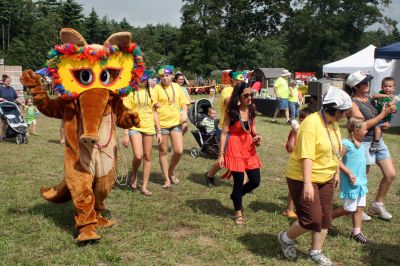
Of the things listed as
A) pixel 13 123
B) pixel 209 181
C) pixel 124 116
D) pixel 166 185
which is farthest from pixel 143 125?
pixel 13 123

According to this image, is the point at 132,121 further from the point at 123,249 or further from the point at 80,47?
the point at 123,249

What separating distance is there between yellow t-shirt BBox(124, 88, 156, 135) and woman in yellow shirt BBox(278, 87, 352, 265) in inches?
110

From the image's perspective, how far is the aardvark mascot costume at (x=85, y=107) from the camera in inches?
181

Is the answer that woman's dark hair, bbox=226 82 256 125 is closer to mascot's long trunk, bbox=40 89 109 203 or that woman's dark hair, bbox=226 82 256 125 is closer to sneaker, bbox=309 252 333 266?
mascot's long trunk, bbox=40 89 109 203

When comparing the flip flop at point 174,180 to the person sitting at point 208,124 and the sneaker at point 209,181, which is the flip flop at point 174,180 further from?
the person sitting at point 208,124

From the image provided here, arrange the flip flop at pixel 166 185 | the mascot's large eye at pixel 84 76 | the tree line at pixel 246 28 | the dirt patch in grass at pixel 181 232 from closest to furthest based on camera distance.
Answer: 1. the mascot's large eye at pixel 84 76
2. the dirt patch in grass at pixel 181 232
3. the flip flop at pixel 166 185
4. the tree line at pixel 246 28

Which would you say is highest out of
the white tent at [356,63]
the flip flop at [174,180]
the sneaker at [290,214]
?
the white tent at [356,63]

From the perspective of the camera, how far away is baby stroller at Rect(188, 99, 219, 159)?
9.68m

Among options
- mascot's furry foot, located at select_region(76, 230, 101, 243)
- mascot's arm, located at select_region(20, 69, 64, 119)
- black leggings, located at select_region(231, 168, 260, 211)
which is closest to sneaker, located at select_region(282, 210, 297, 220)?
black leggings, located at select_region(231, 168, 260, 211)

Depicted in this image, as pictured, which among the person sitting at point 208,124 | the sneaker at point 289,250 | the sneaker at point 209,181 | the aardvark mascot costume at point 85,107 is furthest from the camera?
the person sitting at point 208,124

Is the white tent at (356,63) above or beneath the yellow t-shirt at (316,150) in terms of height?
above

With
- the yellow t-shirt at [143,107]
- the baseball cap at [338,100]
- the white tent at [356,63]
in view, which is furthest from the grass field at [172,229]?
the white tent at [356,63]

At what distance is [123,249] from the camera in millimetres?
4562

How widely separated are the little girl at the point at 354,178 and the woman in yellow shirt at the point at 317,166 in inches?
29.0
